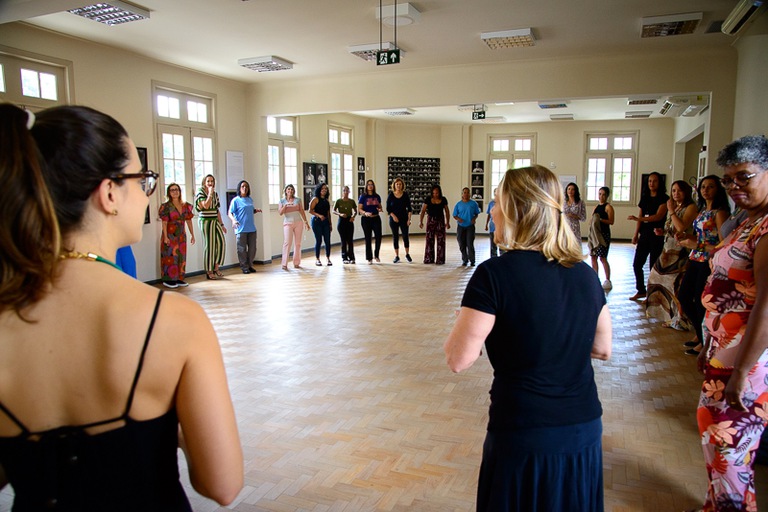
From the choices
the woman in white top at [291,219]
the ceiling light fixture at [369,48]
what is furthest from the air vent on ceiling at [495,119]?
the ceiling light fixture at [369,48]

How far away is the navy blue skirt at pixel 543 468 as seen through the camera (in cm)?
148

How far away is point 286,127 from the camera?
39.1ft

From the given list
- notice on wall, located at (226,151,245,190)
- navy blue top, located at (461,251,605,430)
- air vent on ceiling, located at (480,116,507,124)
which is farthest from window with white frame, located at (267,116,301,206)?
navy blue top, located at (461,251,605,430)

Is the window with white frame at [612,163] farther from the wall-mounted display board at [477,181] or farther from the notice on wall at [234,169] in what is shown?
the notice on wall at [234,169]

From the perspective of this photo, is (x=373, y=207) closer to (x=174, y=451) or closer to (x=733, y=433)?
(x=733, y=433)

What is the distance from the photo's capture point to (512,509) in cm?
152

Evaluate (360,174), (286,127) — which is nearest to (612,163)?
(360,174)

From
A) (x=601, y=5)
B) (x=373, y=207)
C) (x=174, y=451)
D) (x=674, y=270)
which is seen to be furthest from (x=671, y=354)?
(x=373, y=207)

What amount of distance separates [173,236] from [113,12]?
3.33 m

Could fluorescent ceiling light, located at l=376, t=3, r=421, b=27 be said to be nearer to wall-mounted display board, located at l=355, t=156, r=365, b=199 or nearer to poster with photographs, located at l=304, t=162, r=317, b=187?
poster with photographs, located at l=304, t=162, r=317, b=187

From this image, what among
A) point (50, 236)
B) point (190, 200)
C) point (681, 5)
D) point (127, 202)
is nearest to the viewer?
point (50, 236)

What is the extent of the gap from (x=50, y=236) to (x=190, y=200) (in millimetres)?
8946

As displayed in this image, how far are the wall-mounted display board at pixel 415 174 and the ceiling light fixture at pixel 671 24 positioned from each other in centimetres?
1000

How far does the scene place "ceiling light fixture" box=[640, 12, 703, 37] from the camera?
6180mm
